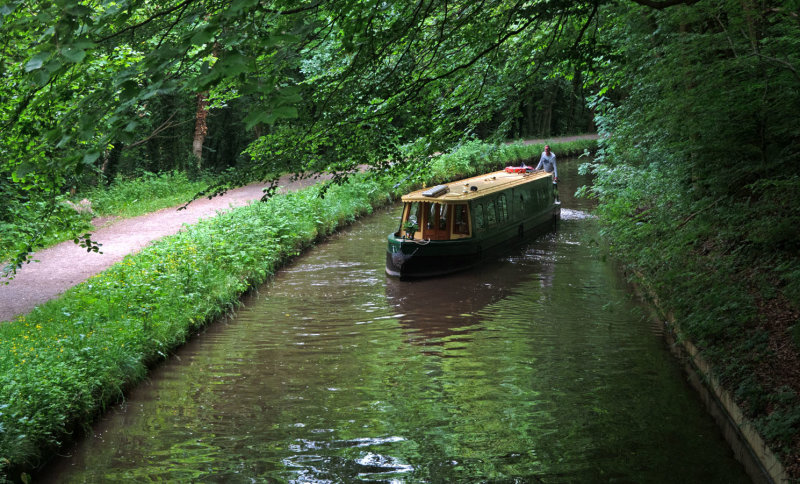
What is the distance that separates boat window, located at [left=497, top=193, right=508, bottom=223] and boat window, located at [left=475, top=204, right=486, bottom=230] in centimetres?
99

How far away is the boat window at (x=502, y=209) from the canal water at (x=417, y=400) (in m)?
3.75

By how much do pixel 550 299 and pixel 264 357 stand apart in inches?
217

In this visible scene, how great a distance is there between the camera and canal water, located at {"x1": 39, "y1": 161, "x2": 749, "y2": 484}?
6.35 metres

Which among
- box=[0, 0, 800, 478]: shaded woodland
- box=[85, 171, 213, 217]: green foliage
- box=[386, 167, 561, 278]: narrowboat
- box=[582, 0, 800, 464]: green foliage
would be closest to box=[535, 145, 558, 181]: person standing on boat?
box=[386, 167, 561, 278]: narrowboat

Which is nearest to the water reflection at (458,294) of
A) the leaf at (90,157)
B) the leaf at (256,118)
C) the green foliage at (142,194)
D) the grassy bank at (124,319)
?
the grassy bank at (124,319)

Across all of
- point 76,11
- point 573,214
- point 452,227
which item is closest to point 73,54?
point 76,11

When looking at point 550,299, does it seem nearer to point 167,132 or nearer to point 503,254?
point 503,254

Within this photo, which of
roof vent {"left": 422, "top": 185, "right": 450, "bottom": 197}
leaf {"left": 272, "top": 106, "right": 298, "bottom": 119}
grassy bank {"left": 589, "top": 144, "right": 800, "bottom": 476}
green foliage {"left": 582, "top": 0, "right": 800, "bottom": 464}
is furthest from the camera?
roof vent {"left": 422, "top": 185, "right": 450, "bottom": 197}

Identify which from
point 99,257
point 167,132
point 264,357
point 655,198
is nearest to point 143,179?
point 167,132

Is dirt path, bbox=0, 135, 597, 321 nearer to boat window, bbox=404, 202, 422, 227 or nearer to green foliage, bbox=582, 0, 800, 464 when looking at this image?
boat window, bbox=404, 202, 422, 227

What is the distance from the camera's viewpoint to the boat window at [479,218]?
50.4ft

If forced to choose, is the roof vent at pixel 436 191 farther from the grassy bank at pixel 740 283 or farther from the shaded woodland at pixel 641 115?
the grassy bank at pixel 740 283

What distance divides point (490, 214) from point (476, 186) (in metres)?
0.75

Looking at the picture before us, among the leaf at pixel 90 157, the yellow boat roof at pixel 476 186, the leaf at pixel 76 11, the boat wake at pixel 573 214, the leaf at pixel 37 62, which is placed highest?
the leaf at pixel 76 11
